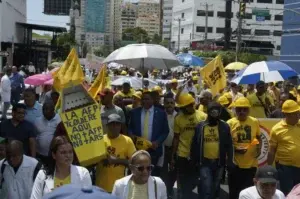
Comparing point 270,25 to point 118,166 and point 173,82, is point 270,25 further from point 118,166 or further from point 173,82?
point 118,166

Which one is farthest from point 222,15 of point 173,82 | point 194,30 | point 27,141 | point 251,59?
point 27,141

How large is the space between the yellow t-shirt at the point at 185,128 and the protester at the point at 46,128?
170 cm

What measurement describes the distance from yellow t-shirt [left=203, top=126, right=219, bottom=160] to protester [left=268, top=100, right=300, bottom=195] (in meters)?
0.69

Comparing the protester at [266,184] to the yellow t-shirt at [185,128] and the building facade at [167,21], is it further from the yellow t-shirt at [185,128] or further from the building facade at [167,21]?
the building facade at [167,21]

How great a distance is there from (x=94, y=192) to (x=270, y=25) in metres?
99.9

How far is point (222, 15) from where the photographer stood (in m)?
100

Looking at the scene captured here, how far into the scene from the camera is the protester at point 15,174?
18.1 ft

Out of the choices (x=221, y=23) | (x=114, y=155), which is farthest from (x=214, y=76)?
(x=221, y=23)

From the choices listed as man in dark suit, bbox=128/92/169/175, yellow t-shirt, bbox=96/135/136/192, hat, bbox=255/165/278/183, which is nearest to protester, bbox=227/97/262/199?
man in dark suit, bbox=128/92/169/175

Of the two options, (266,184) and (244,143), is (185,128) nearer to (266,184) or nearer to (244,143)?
(244,143)

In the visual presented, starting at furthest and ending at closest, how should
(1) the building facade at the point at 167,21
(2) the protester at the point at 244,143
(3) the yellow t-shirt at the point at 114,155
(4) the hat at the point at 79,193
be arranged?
(1) the building facade at the point at 167,21
(2) the protester at the point at 244,143
(3) the yellow t-shirt at the point at 114,155
(4) the hat at the point at 79,193

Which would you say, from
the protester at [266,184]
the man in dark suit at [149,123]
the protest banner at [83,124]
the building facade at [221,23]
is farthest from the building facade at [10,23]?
the building facade at [221,23]

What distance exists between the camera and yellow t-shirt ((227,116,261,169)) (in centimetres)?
767

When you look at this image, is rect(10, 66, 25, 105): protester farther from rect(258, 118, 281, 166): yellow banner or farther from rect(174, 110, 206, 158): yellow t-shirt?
rect(258, 118, 281, 166): yellow banner
